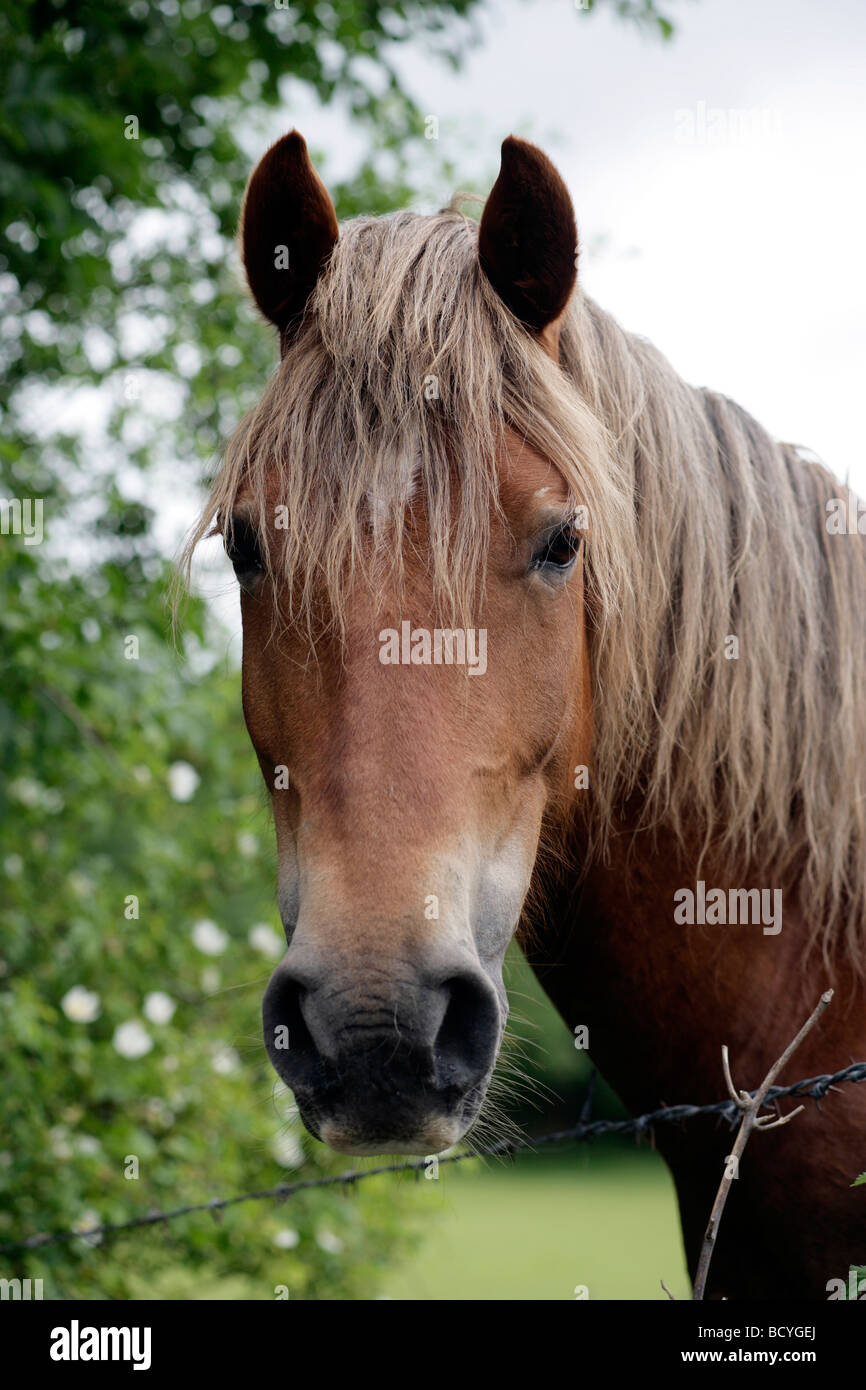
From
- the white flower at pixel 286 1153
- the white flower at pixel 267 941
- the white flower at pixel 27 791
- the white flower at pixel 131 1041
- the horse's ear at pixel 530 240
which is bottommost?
the white flower at pixel 286 1153

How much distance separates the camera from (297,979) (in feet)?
5.04

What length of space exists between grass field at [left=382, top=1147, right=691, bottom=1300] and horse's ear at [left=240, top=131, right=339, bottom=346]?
70.7 inches

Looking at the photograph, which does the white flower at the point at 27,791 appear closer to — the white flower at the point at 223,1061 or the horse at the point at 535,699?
the white flower at the point at 223,1061

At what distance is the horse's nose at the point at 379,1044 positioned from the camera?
148 centimetres

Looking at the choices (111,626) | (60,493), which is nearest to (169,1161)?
(111,626)

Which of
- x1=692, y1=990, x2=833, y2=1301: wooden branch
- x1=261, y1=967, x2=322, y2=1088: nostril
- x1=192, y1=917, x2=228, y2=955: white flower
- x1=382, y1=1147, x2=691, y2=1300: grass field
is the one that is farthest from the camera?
x1=382, y1=1147, x2=691, y2=1300: grass field

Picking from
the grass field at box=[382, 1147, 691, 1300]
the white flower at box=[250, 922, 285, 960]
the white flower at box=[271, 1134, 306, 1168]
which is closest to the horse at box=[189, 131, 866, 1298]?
the grass field at box=[382, 1147, 691, 1300]

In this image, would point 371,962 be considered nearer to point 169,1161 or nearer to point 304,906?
point 304,906

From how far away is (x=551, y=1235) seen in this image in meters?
19.5

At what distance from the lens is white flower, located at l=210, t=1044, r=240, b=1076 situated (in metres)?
4.96

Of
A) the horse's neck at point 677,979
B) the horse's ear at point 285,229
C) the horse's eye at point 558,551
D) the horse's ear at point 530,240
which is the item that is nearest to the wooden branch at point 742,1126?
the horse's neck at point 677,979

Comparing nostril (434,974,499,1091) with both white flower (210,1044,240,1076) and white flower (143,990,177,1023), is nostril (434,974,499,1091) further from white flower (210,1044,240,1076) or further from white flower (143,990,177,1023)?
white flower (210,1044,240,1076)

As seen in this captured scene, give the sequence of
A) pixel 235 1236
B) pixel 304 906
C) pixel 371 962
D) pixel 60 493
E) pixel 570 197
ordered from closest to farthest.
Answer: pixel 371 962 → pixel 304 906 → pixel 570 197 → pixel 235 1236 → pixel 60 493

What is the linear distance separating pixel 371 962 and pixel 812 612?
4.38ft
